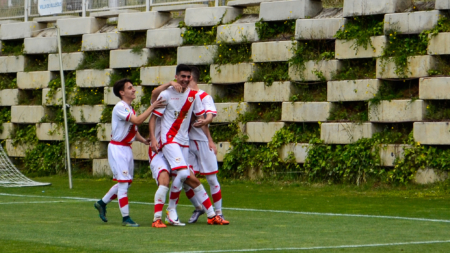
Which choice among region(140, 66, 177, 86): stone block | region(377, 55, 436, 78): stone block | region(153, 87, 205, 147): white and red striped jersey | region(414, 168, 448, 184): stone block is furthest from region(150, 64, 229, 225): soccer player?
region(140, 66, 177, 86): stone block

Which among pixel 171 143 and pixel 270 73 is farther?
pixel 270 73

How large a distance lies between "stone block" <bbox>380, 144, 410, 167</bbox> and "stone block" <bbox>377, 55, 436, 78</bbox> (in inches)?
56.4

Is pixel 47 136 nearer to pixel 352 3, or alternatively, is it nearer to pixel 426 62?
pixel 352 3

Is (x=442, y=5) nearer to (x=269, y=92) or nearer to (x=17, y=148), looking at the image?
(x=269, y=92)

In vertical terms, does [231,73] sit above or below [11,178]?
above

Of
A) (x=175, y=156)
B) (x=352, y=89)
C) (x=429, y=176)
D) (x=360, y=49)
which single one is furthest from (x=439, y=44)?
(x=175, y=156)

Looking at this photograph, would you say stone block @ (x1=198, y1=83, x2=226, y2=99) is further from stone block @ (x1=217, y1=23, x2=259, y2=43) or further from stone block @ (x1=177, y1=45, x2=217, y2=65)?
stone block @ (x1=217, y1=23, x2=259, y2=43)

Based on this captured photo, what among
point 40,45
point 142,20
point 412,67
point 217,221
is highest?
point 142,20

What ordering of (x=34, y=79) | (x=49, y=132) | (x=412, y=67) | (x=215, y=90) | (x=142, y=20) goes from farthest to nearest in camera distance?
(x=34, y=79) < (x=49, y=132) < (x=142, y=20) < (x=215, y=90) < (x=412, y=67)

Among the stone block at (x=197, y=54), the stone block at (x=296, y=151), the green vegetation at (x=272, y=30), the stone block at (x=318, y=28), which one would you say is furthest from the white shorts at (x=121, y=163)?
the stone block at (x=197, y=54)

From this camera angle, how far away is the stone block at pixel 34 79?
80.3 feet

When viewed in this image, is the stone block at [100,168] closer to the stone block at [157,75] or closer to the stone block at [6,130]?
the stone block at [157,75]

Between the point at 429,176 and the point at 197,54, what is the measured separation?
276 inches

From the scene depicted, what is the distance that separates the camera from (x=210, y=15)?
67.9 ft
